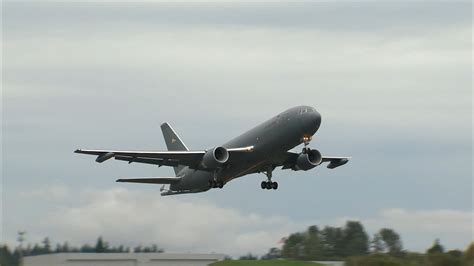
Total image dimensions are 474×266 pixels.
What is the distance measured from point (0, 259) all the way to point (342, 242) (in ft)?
182

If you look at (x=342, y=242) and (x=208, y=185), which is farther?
(x=342, y=242)

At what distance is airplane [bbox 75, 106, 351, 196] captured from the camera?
6550 centimetres

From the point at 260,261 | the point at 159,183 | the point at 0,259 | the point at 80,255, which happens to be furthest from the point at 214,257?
the point at 159,183

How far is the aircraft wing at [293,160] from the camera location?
240 feet

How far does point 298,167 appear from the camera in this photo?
73.2 m

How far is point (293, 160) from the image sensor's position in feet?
241

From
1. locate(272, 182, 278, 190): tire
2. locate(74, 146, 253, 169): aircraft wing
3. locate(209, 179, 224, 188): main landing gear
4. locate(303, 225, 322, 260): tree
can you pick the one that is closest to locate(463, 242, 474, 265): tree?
locate(272, 182, 278, 190): tire

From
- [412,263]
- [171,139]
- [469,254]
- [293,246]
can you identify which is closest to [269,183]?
[171,139]

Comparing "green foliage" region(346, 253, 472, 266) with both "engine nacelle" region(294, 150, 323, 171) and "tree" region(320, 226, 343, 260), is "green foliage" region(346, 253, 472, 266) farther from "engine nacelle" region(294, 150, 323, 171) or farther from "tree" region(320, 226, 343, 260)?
"tree" region(320, 226, 343, 260)

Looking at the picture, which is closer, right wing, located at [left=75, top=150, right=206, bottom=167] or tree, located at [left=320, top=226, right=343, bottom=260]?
right wing, located at [left=75, top=150, right=206, bottom=167]

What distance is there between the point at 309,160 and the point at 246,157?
575cm

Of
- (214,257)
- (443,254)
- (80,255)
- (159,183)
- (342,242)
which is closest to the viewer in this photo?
(159,183)

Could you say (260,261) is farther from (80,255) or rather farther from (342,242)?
(342,242)

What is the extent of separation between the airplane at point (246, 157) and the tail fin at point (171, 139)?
20.3ft
